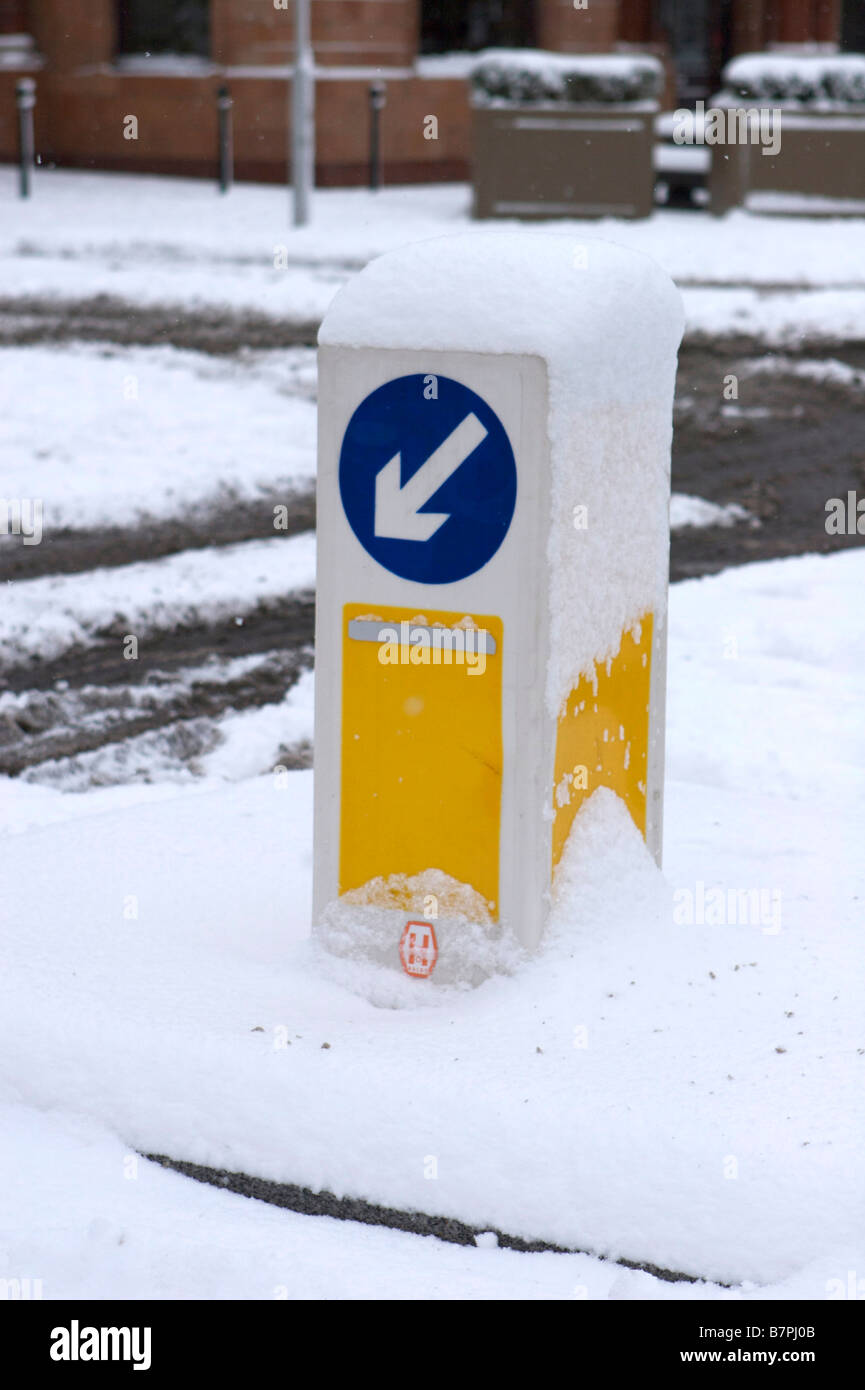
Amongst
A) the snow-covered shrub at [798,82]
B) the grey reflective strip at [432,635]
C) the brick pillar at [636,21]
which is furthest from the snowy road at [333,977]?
the brick pillar at [636,21]

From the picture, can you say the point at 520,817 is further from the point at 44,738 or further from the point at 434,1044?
the point at 44,738

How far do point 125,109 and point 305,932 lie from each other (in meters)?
21.0

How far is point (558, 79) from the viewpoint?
18562 mm

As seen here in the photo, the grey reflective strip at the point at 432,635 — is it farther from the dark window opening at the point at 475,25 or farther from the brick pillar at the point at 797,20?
the brick pillar at the point at 797,20

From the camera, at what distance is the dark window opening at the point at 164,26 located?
73.7ft

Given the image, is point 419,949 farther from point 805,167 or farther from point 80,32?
point 80,32

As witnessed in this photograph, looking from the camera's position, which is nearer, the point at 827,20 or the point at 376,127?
the point at 376,127

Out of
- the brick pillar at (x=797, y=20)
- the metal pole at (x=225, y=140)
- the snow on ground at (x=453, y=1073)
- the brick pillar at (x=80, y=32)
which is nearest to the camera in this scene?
the snow on ground at (x=453, y=1073)

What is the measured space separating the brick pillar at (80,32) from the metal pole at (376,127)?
3.75 meters

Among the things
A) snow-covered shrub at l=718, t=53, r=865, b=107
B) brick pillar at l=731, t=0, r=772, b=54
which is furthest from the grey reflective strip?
brick pillar at l=731, t=0, r=772, b=54

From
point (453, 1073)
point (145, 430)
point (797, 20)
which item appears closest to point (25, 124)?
point (797, 20)

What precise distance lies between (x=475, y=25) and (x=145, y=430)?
15.9 m

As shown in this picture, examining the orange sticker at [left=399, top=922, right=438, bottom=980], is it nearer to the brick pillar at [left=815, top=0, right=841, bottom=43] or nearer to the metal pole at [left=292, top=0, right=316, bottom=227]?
the metal pole at [left=292, top=0, right=316, bottom=227]

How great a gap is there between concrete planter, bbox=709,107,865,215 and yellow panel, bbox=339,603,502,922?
54.5ft
